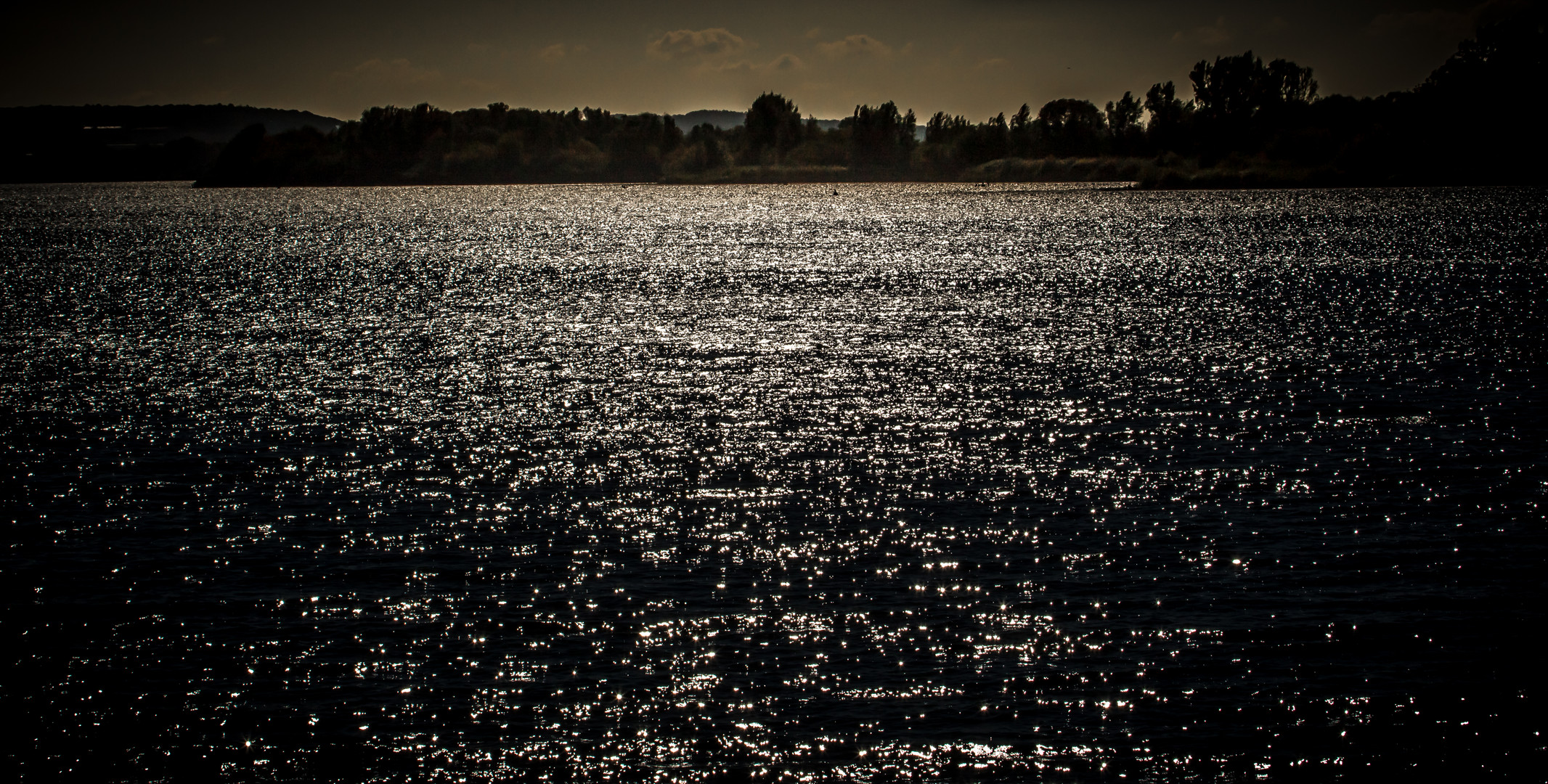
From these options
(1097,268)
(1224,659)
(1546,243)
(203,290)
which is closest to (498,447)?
(1224,659)

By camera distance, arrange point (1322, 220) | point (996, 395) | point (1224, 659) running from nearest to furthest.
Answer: point (1224, 659)
point (996, 395)
point (1322, 220)

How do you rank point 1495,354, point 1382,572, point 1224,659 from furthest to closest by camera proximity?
point 1495,354 < point 1382,572 < point 1224,659

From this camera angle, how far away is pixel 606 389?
40.6 m

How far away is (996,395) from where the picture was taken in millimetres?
38375

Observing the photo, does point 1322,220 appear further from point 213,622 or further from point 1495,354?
point 213,622

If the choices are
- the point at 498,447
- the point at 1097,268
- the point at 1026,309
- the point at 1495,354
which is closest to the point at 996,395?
the point at 498,447

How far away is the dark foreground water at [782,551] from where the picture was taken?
1502 centimetres

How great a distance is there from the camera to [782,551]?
22453 millimetres

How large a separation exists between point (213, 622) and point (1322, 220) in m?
141

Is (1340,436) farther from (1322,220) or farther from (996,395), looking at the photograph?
(1322,220)

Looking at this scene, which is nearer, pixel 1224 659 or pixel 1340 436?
pixel 1224 659

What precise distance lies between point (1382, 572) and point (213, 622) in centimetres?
2089

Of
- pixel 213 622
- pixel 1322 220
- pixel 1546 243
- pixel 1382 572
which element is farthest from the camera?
pixel 1322 220

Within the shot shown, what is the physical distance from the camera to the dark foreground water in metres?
15.0
